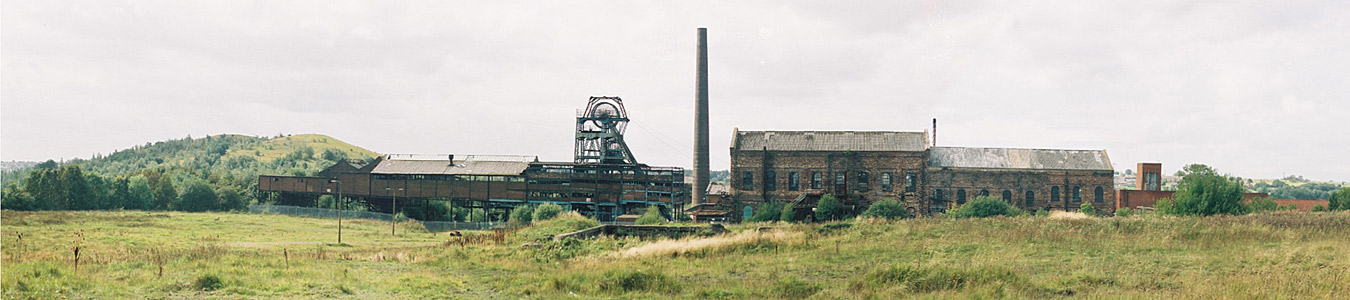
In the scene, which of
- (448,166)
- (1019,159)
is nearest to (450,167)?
(448,166)

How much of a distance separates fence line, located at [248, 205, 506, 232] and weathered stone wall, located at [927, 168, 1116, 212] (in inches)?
1173

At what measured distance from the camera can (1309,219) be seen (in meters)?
21.8

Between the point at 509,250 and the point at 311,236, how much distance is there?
950 inches

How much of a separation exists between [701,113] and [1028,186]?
23.2 meters

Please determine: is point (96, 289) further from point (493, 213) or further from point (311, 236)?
point (493, 213)

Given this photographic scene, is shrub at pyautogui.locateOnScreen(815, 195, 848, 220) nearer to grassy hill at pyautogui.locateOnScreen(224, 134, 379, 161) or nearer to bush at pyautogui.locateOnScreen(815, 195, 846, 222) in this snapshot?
bush at pyautogui.locateOnScreen(815, 195, 846, 222)

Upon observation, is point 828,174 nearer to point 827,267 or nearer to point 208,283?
point 827,267

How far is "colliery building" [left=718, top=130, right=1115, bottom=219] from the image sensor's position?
53.3 metres

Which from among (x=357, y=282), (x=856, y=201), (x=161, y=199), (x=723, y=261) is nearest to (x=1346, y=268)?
(x=723, y=261)

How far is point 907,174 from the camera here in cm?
5409

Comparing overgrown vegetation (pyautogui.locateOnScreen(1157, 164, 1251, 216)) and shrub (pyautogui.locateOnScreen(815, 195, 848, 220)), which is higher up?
overgrown vegetation (pyautogui.locateOnScreen(1157, 164, 1251, 216))

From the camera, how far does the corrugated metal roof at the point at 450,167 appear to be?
203 feet

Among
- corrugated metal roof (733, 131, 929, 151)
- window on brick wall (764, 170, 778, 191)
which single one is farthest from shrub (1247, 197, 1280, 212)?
window on brick wall (764, 170, 778, 191)

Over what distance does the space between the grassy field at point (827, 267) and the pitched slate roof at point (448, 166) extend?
124 feet
